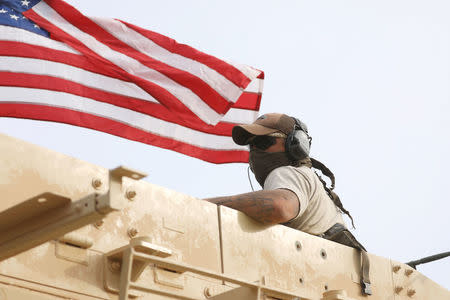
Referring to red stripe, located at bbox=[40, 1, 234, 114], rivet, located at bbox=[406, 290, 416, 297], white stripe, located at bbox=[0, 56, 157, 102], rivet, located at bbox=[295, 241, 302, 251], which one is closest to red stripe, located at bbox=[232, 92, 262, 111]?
red stripe, located at bbox=[40, 1, 234, 114]

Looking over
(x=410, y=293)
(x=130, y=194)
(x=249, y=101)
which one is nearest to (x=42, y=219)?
(x=130, y=194)

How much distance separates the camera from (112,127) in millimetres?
7430

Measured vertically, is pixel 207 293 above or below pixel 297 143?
below

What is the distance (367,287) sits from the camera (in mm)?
5438

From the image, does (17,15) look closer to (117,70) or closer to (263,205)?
(117,70)

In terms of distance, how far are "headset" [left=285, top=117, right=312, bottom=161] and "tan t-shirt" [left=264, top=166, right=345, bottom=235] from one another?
0.88ft

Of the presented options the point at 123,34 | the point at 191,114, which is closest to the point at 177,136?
the point at 191,114

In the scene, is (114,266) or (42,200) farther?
(114,266)

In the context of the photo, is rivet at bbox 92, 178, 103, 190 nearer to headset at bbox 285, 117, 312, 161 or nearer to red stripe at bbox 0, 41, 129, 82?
headset at bbox 285, 117, 312, 161

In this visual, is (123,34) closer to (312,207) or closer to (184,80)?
(184,80)

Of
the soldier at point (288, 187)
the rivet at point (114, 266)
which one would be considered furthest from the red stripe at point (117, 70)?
the rivet at point (114, 266)

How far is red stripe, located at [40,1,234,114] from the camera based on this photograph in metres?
7.70

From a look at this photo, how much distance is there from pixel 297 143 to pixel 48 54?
88.8 inches

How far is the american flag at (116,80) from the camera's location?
7.08 metres
